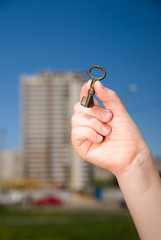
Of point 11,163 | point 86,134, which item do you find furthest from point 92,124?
point 11,163

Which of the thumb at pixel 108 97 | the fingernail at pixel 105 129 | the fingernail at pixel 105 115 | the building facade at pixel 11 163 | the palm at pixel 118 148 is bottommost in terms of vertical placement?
the building facade at pixel 11 163

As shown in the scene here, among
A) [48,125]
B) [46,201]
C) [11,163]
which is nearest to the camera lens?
[46,201]

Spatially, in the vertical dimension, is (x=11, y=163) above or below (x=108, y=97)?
below

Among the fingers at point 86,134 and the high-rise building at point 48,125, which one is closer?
the fingers at point 86,134

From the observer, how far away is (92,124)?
0.45 m

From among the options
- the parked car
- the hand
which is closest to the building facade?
the parked car

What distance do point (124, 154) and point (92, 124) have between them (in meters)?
0.07

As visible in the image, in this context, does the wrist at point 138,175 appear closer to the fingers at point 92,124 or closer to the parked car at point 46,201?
the fingers at point 92,124

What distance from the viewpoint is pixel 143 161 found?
1.56 feet

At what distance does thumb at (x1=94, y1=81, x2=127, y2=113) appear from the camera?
43cm

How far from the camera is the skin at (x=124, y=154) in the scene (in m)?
0.46

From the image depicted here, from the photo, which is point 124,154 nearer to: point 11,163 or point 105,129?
point 105,129

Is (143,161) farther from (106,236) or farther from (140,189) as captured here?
(106,236)

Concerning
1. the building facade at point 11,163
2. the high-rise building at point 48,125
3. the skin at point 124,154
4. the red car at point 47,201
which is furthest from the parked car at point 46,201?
the building facade at point 11,163
